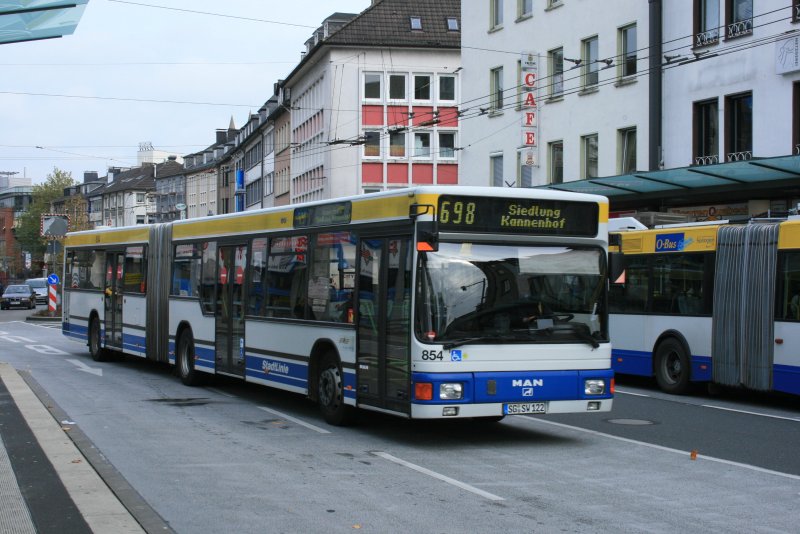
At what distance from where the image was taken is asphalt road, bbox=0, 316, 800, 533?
26.7 ft

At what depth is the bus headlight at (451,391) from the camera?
1125 centimetres

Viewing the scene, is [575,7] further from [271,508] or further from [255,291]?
[271,508]

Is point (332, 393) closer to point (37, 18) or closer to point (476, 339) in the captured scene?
point (476, 339)

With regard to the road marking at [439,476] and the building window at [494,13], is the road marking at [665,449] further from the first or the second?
the building window at [494,13]

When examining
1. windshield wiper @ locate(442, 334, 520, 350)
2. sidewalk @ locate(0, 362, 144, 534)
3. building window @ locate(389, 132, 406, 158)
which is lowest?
sidewalk @ locate(0, 362, 144, 534)

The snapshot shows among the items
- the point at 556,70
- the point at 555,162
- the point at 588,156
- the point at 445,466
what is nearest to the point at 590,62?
the point at 556,70

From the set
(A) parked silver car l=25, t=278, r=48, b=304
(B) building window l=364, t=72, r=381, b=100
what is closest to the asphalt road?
(B) building window l=364, t=72, r=381, b=100

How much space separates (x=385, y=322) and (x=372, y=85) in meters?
52.8

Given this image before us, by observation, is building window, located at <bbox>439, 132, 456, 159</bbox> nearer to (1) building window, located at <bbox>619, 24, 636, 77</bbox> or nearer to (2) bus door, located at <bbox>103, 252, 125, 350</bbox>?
(1) building window, located at <bbox>619, 24, 636, 77</bbox>

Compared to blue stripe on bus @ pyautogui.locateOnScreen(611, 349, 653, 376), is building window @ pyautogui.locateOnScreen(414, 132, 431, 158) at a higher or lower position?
higher

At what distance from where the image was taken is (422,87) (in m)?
63.8

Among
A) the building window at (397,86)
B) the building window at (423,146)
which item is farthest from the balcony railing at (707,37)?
the building window at (397,86)

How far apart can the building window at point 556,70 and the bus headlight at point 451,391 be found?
85.6 feet

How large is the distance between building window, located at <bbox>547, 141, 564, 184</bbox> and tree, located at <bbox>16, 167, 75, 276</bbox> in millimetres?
99834
